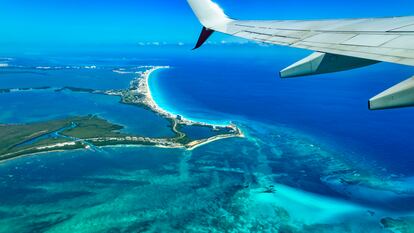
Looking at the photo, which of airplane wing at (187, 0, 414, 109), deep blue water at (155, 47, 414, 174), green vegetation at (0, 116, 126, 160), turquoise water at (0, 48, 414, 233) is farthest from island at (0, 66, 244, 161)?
airplane wing at (187, 0, 414, 109)

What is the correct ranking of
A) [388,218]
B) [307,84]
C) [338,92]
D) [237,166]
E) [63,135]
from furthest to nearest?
1. [307,84]
2. [338,92]
3. [63,135]
4. [237,166]
5. [388,218]

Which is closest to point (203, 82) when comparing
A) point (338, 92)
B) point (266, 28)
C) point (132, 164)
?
point (338, 92)

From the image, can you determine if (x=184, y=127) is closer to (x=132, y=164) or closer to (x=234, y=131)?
(x=234, y=131)

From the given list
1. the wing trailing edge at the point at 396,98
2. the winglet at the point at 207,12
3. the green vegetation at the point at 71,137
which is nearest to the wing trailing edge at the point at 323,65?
the wing trailing edge at the point at 396,98

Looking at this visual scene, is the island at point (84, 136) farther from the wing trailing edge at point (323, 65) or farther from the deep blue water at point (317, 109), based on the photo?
the wing trailing edge at point (323, 65)

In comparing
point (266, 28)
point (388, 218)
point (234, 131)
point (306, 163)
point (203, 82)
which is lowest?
point (388, 218)

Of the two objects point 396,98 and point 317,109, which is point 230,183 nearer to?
point 396,98

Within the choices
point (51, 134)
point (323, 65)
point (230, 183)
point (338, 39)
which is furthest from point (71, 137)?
point (338, 39)

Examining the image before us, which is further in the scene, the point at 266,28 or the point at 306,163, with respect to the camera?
the point at 306,163
